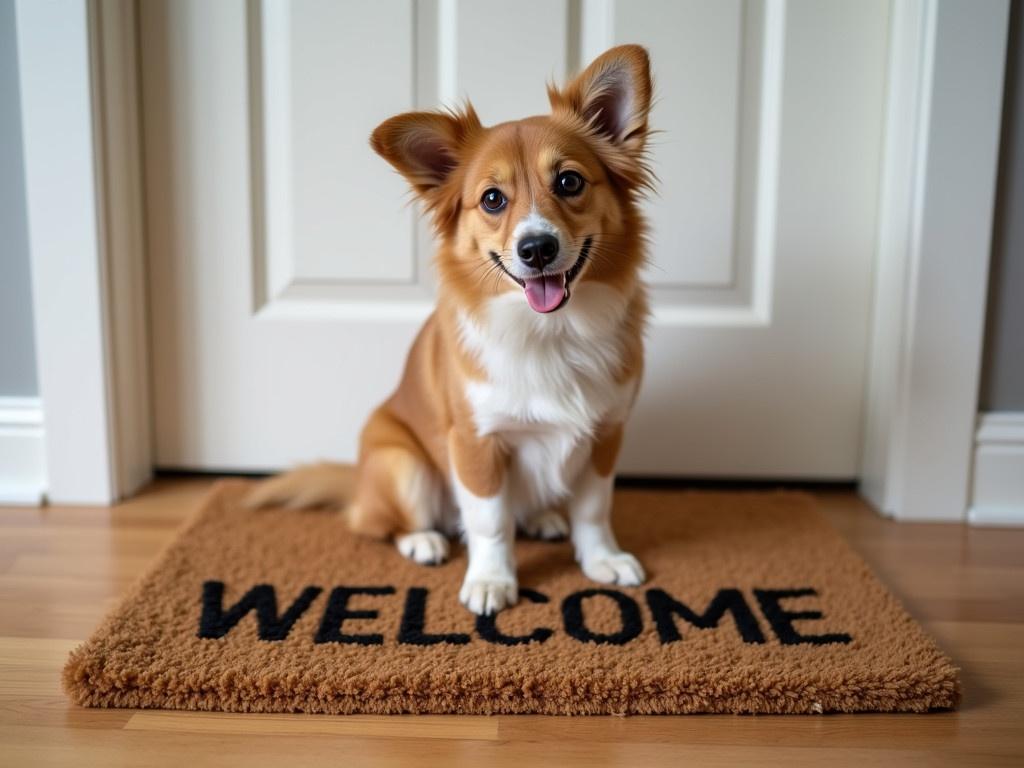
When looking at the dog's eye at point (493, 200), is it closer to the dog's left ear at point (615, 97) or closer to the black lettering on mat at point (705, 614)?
the dog's left ear at point (615, 97)

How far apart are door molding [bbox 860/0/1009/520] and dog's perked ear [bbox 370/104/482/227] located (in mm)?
998

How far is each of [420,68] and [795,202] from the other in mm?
916

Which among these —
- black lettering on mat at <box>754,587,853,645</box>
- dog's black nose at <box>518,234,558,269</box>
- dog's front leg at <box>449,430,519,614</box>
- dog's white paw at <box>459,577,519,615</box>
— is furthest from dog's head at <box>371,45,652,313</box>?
black lettering on mat at <box>754,587,853,645</box>

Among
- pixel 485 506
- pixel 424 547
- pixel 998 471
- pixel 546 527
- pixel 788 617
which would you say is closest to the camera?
pixel 788 617

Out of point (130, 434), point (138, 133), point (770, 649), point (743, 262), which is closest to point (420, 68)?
point (138, 133)

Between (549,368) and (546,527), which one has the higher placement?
(549,368)

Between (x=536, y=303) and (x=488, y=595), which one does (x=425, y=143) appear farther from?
(x=488, y=595)

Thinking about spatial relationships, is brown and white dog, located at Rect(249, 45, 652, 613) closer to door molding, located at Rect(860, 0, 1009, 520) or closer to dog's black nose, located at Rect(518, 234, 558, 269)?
dog's black nose, located at Rect(518, 234, 558, 269)

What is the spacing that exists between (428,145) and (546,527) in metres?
0.82

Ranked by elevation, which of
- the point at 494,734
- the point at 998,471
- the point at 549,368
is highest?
the point at 549,368

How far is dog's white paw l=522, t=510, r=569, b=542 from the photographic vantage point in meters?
1.79

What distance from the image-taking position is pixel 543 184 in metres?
1.37

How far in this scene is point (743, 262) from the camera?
6.58 ft

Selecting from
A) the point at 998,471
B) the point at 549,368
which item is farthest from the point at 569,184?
the point at 998,471
